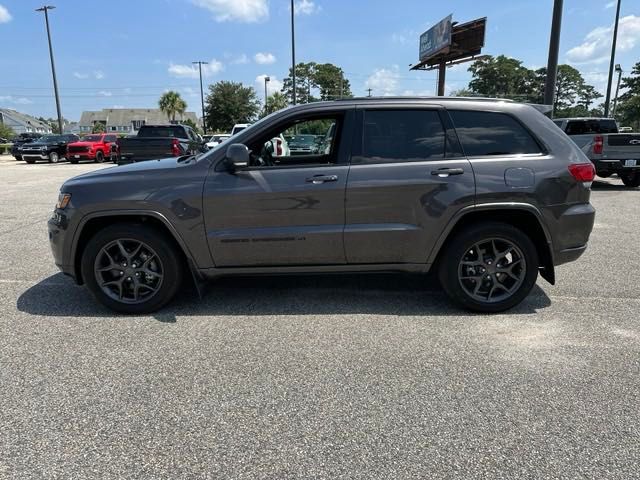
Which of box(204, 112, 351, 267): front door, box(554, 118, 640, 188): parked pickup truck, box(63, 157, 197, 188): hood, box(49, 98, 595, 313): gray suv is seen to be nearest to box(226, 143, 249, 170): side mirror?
box(49, 98, 595, 313): gray suv

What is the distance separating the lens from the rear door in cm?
399

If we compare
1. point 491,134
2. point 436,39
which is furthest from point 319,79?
point 491,134

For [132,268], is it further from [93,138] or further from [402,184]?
[93,138]

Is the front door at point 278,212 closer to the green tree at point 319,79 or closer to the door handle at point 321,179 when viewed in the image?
the door handle at point 321,179

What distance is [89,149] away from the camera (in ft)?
89.8

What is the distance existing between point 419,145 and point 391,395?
214 cm

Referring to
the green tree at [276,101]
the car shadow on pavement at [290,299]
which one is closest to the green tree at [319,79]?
the green tree at [276,101]

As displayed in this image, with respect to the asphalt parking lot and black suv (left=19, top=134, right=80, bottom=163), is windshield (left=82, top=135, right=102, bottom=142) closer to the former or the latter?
black suv (left=19, top=134, right=80, bottom=163)

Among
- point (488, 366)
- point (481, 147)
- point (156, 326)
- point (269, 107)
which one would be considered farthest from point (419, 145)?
point (269, 107)

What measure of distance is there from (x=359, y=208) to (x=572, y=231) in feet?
6.14

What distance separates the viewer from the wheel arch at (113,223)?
4046mm

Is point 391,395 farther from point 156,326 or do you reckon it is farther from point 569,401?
point 156,326

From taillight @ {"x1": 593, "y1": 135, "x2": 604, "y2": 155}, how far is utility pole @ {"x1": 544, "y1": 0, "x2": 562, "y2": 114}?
233 centimetres

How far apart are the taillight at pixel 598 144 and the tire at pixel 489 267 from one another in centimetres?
1022
